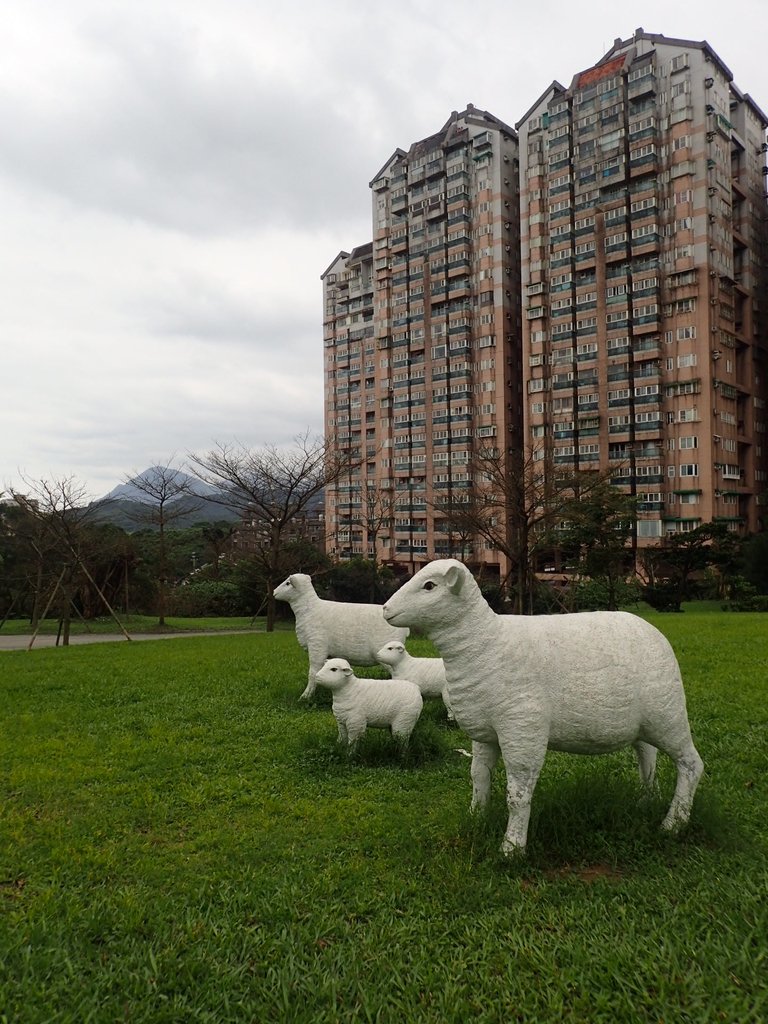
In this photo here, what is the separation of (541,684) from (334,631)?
496cm

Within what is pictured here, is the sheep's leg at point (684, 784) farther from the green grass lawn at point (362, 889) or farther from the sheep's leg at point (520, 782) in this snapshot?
the sheep's leg at point (520, 782)

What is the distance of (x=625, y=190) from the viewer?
119 ft

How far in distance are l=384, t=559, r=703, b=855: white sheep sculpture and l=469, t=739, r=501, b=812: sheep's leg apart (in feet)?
0.69

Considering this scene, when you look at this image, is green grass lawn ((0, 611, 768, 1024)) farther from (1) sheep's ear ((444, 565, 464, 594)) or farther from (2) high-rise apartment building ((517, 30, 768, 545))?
(2) high-rise apartment building ((517, 30, 768, 545))

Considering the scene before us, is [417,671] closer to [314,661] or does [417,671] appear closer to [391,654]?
[391,654]

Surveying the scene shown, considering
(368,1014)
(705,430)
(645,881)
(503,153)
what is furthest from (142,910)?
(503,153)

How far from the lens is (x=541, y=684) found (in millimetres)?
3764

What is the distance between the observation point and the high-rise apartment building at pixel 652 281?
34.1 meters

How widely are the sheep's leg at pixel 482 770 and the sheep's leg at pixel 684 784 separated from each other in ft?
3.65

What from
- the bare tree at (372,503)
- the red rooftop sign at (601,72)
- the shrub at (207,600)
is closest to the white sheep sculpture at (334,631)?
the shrub at (207,600)

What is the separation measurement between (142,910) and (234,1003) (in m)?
0.91

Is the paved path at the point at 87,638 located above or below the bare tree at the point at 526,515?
below

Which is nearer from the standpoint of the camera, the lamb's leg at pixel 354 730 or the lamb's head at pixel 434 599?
the lamb's head at pixel 434 599

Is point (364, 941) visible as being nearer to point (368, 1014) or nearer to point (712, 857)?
point (368, 1014)
